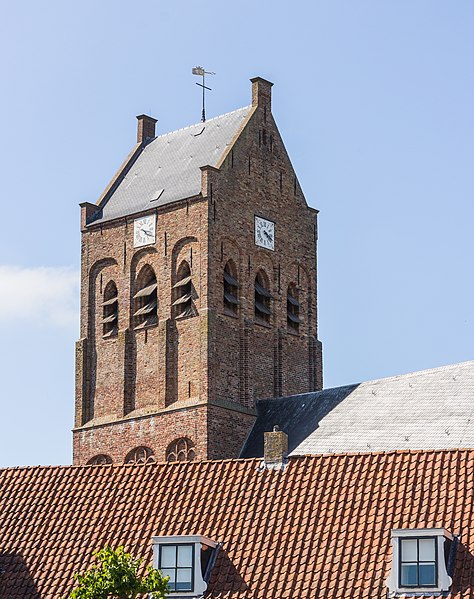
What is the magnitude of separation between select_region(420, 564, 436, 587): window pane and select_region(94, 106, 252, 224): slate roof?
105 ft

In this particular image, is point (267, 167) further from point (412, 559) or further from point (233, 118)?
point (412, 559)

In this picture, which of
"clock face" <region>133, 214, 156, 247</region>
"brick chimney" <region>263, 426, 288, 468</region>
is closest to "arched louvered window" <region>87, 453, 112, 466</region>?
"clock face" <region>133, 214, 156, 247</region>

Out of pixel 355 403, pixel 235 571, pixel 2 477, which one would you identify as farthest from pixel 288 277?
pixel 235 571

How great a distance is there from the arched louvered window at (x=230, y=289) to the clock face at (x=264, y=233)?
5.24 ft

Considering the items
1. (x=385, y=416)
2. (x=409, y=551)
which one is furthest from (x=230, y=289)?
(x=409, y=551)

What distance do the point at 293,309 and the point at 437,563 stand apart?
3345 centimetres

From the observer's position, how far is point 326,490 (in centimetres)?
2914

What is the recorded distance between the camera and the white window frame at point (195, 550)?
28.0 metres

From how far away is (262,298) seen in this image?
5844cm

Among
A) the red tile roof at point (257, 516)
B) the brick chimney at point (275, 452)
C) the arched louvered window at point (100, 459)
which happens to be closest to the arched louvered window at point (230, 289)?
the arched louvered window at point (100, 459)

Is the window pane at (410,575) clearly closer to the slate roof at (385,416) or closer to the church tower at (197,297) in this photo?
the slate roof at (385,416)

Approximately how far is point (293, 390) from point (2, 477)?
1029 inches

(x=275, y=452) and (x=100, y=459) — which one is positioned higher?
(x=100, y=459)

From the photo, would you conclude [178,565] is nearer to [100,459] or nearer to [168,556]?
[168,556]
